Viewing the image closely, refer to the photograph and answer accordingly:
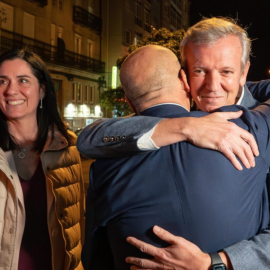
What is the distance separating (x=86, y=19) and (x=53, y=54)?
636cm

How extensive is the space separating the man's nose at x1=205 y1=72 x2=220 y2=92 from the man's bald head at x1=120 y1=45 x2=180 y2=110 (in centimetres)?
22

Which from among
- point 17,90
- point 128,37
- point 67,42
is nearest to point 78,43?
point 67,42

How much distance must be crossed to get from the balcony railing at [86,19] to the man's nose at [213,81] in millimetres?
32431

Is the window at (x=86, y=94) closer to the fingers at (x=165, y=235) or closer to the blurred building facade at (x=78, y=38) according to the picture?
the blurred building facade at (x=78, y=38)

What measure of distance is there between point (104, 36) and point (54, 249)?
117 feet

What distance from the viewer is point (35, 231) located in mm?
2781

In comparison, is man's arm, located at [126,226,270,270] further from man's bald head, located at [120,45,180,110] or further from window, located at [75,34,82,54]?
window, located at [75,34,82,54]

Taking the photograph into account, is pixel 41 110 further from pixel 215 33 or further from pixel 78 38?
pixel 78 38

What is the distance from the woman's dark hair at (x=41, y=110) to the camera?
3.01 meters

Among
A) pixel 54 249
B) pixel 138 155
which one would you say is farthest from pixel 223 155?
pixel 54 249

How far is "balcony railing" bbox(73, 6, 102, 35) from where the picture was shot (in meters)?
32.5

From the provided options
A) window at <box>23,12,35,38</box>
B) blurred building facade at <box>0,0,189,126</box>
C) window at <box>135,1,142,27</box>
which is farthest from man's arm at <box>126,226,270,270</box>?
window at <box>135,1,142,27</box>

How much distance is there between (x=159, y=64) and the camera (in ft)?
5.75

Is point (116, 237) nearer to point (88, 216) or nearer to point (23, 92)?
point (88, 216)
